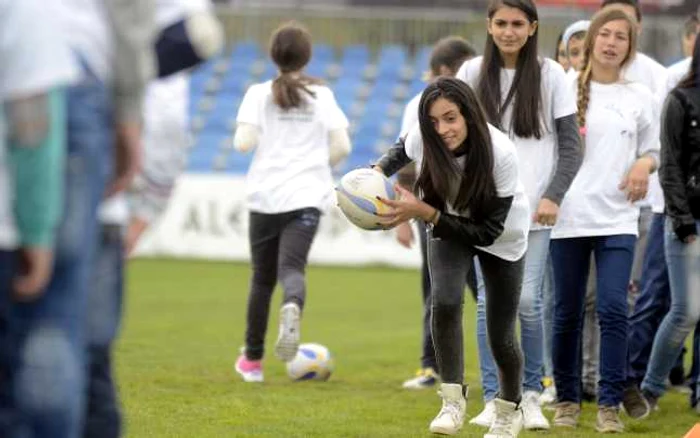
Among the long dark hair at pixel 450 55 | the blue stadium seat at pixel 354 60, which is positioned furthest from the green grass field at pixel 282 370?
the blue stadium seat at pixel 354 60

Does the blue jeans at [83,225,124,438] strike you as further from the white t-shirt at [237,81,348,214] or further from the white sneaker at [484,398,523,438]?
the white t-shirt at [237,81,348,214]

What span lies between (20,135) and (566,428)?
506 centimetres

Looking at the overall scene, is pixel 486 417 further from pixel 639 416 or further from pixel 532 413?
pixel 639 416

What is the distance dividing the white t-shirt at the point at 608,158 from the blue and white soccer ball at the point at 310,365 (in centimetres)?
264

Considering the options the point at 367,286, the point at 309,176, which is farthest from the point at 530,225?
the point at 367,286

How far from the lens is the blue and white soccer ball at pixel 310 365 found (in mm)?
11031

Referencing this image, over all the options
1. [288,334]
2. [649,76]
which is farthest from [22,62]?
[649,76]

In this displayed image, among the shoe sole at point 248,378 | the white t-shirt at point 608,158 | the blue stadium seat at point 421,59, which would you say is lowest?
the shoe sole at point 248,378

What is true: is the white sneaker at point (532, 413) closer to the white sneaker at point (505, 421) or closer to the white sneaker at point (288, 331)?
the white sneaker at point (505, 421)

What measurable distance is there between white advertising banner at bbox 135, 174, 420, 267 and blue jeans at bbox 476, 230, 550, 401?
44.1 feet

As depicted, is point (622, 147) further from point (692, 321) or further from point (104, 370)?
point (104, 370)

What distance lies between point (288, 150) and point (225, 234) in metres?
12.1

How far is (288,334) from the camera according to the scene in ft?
34.1

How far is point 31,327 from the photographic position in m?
4.70
